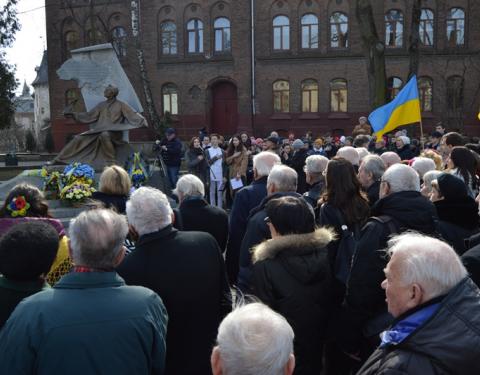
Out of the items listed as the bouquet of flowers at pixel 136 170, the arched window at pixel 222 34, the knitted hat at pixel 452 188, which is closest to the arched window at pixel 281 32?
the arched window at pixel 222 34

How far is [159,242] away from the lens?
3432 mm

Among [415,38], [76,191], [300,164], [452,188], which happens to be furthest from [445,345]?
[415,38]

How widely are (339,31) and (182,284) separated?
3210cm

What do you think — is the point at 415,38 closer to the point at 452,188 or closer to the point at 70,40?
the point at 452,188

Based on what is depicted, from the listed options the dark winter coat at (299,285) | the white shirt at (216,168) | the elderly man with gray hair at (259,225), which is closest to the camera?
the dark winter coat at (299,285)

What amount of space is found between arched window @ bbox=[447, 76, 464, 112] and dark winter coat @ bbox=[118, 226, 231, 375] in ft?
104

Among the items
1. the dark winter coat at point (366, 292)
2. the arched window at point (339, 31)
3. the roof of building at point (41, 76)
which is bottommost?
the dark winter coat at point (366, 292)

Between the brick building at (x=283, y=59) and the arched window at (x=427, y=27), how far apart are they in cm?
6

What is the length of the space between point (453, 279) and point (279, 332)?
92 centimetres

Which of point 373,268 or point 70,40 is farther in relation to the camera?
point 70,40

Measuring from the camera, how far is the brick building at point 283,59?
106ft

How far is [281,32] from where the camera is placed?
33625 millimetres

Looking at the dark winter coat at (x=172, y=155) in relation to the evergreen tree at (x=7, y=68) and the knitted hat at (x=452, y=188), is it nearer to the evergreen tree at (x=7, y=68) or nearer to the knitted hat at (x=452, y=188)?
the knitted hat at (x=452, y=188)

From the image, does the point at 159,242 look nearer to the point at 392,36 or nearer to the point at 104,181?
the point at 104,181
